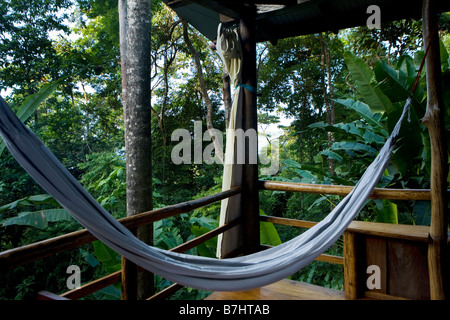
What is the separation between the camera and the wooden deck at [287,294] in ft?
5.54

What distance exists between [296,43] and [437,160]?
674 centimetres

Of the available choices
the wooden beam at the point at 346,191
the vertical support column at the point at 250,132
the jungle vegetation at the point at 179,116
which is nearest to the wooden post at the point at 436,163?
the wooden beam at the point at 346,191

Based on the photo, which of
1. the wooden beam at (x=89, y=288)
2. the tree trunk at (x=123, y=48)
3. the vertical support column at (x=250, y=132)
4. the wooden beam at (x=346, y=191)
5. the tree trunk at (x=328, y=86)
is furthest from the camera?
the tree trunk at (x=328, y=86)

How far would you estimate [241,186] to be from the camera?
6.84ft

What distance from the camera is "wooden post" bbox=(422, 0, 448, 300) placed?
4.19 ft

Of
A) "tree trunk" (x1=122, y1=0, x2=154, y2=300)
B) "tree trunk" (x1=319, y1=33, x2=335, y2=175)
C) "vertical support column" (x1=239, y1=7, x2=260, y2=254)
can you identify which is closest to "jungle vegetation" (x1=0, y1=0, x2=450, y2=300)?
"tree trunk" (x1=319, y1=33, x2=335, y2=175)

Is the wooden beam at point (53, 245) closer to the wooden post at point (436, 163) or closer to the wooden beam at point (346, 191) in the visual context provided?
the wooden beam at point (346, 191)

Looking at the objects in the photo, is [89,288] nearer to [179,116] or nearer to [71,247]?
[71,247]

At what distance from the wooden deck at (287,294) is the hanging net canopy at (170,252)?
1.53 ft

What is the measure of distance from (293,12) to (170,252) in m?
1.78

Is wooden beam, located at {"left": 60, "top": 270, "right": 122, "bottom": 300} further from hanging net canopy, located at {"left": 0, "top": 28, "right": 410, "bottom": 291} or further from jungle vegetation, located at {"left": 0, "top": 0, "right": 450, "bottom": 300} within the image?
jungle vegetation, located at {"left": 0, "top": 0, "right": 450, "bottom": 300}

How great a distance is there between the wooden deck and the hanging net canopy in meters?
0.47

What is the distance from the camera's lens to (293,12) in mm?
2006
